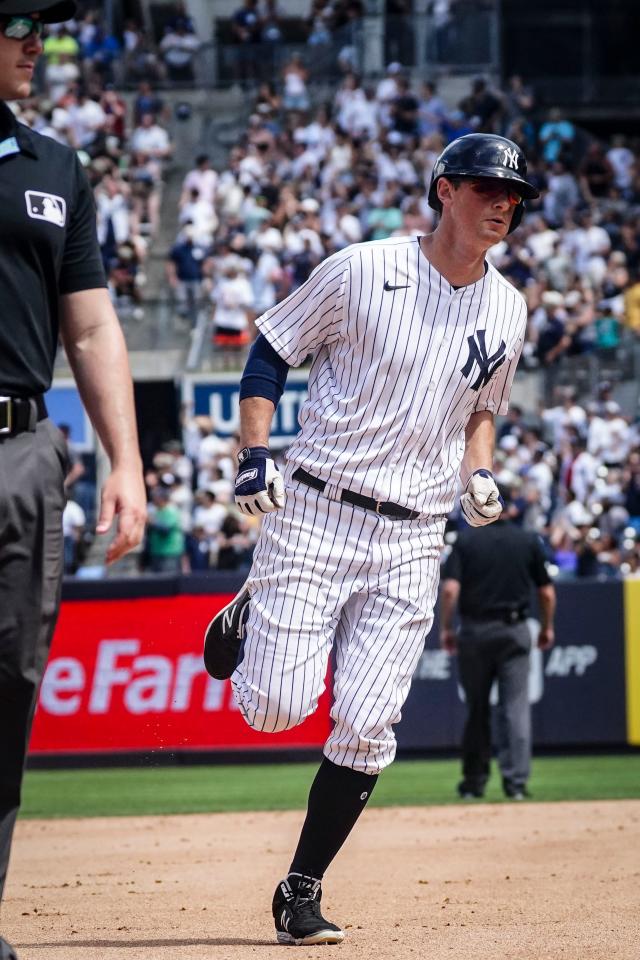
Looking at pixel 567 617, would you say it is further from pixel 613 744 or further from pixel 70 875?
pixel 70 875

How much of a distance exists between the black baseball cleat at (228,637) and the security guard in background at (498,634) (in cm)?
604

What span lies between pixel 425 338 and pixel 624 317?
54.7ft

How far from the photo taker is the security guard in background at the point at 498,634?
11625mm

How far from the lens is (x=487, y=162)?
5.47 metres

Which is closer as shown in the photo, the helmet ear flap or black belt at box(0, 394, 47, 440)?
black belt at box(0, 394, 47, 440)

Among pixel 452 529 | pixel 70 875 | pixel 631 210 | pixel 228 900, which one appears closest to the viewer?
pixel 228 900

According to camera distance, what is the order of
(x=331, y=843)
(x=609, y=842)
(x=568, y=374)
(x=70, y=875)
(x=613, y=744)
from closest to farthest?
1. (x=331, y=843)
2. (x=70, y=875)
3. (x=609, y=842)
4. (x=613, y=744)
5. (x=568, y=374)

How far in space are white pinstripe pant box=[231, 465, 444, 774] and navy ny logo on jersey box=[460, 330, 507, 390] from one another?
55cm

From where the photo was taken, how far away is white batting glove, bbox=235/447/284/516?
5320mm

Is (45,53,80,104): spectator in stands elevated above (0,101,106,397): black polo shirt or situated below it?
above

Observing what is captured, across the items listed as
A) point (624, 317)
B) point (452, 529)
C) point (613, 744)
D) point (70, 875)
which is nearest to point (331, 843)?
point (70, 875)

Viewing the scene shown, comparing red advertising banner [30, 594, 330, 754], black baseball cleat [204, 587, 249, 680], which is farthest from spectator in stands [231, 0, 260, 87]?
black baseball cleat [204, 587, 249, 680]

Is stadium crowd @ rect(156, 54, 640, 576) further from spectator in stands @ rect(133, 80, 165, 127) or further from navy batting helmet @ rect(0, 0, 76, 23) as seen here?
navy batting helmet @ rect(0, 0, 76, 23)

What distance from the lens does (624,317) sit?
2164cm
